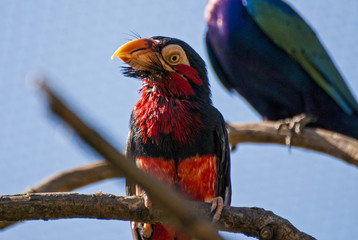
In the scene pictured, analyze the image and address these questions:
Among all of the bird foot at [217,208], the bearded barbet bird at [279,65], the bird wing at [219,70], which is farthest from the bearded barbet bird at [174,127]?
the bird wing at [219,70]

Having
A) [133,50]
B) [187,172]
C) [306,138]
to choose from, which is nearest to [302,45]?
[306,138]

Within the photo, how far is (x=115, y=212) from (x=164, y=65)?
91 centimetres

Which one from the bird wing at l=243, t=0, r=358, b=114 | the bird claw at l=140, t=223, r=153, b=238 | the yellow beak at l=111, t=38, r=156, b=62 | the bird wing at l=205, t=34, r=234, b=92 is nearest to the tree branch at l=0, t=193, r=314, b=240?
the bird claw at l=140, t=223, r=153, b=238

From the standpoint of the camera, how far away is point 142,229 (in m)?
2.45

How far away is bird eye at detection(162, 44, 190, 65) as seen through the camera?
2471mm

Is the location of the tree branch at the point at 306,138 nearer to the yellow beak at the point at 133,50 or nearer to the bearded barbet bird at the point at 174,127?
the bearded barbet bird at the point at 174,127

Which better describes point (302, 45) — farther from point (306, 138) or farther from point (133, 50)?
point (133, 50)

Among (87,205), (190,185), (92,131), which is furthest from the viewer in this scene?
(190,185)

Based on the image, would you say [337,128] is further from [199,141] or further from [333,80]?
[199,141]

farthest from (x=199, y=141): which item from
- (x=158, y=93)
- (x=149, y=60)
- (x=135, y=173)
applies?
(x=135, y=173)

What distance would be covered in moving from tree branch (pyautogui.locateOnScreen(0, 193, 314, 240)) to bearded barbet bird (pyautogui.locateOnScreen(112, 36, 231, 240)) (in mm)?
363

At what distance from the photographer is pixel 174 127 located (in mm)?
2326

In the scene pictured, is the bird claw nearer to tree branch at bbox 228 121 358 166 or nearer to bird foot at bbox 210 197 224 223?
bird foot at bbox 210 197 224 223

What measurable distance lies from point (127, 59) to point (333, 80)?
2750 millimetres
